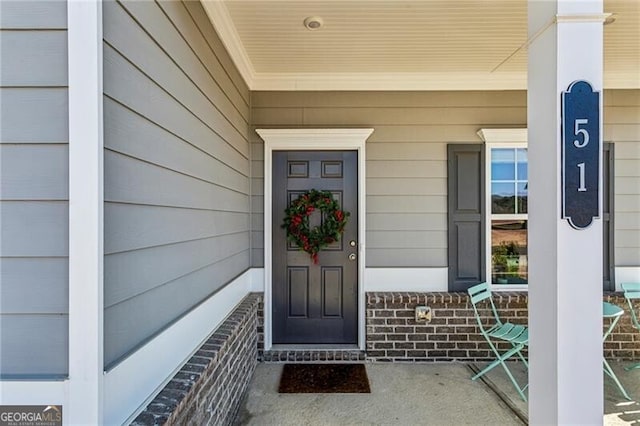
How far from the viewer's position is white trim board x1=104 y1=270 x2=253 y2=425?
112cm

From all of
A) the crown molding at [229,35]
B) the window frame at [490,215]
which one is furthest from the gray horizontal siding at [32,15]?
the window frame at [490,215]

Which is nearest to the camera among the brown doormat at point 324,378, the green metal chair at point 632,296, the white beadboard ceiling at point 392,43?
the white beadboard ceiling at point 392,43

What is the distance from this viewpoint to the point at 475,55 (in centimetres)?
283

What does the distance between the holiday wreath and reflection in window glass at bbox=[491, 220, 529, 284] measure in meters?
1.59

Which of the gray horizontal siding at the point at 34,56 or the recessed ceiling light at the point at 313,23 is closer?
the gray horizontal siding at the point at 34,56

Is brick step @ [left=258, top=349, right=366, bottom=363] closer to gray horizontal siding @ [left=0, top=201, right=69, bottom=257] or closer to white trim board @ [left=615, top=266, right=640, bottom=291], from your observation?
gray horizontal siding @ [left=0, top=201, right=69, bottom=257]

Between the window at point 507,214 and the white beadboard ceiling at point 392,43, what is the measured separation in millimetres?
739

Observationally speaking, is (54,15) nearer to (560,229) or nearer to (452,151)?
(560,229)

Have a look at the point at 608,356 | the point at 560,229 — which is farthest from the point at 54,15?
the point at 608,356

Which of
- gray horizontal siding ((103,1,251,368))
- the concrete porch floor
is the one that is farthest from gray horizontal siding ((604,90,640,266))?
gray horizontal siding ((103,1,251,368))

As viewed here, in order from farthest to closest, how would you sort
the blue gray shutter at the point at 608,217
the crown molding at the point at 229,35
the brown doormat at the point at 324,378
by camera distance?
the blue gray shutter at the point at 608,217 → the brown doormat at the point at 324,378 → the crown molding at the point at 229,35

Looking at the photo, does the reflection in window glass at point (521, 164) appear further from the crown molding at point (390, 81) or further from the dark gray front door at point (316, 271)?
the dark gray front door at point (316, 271)

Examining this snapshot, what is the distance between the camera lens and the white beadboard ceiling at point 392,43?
7.14ft

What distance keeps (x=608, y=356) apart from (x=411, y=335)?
1.95 m
